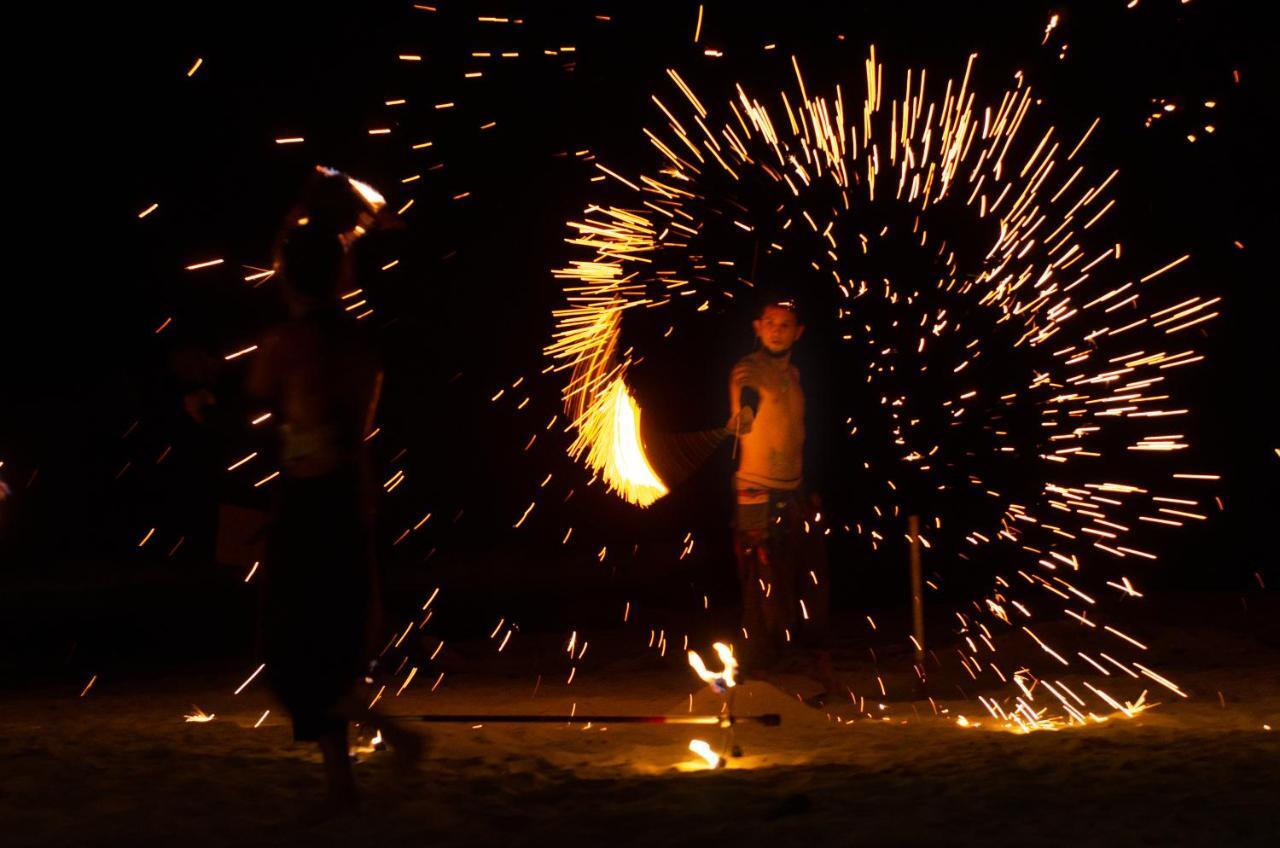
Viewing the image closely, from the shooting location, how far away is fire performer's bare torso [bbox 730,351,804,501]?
24.5 feet

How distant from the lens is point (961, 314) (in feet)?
36.4

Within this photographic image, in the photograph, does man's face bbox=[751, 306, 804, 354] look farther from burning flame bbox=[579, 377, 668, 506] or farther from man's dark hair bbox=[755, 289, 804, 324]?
burning flame bbox=[579, 377, 668, 506]

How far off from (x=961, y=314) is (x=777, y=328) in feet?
13.1

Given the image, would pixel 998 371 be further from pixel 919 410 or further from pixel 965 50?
pixel 965 50

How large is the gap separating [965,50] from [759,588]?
6402 millimetres

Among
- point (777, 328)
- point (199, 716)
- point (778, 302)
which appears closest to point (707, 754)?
point (777, 328)

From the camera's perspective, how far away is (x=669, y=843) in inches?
161

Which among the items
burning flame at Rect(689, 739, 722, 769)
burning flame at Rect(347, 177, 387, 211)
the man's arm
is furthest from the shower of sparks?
burning flame at Rect(347, 177, 387, 211)

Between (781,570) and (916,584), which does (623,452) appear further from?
(916,584)

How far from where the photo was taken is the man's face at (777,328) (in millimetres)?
7484

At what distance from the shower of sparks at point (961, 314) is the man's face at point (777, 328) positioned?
30.3 inches

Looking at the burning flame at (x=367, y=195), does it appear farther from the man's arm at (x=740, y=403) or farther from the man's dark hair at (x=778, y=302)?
the man's dark hair at (x=778, y=302)

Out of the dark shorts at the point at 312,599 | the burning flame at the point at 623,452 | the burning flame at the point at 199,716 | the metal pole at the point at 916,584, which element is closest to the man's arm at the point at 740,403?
the burning flame at the point at 623,452

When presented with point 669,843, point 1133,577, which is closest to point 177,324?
point 1133,577
